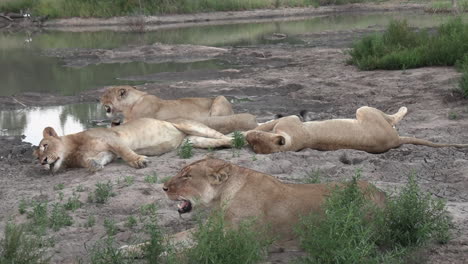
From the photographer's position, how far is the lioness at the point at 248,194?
15.6 feet

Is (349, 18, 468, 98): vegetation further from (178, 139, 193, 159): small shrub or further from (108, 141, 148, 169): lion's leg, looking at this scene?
(108, 141, 148, 169): lion's leg

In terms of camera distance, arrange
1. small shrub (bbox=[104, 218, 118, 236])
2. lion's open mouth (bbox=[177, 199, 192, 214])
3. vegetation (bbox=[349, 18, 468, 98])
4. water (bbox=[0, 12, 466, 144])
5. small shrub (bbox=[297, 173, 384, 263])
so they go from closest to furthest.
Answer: small shrub (bbox=[297, 173, 384, 263]) < lion's open mouth (bbox=[177, 199, 192, 214]) < small shrub (bbox=[104, 218, 118, 236]) < water (bbox=[0, 12, 466, 144]) < vegetation (bbox=[349, 18, 468, 98])

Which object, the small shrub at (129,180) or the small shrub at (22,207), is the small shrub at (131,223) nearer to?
the small shrub at (22,207)

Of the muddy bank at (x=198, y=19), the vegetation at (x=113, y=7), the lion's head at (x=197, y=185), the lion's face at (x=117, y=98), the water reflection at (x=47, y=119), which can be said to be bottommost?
the muddy bank at (x=198, y=19)

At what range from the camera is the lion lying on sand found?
474 cm

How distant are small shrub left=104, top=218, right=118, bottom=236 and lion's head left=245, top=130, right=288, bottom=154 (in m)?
2.73

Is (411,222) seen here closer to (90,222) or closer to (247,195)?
(247,195)

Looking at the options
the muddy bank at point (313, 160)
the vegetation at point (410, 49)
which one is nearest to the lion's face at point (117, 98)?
the muddy bank at point (313, 160)

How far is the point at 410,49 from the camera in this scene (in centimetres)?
1564

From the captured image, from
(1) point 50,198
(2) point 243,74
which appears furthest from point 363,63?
(1) point 50,198

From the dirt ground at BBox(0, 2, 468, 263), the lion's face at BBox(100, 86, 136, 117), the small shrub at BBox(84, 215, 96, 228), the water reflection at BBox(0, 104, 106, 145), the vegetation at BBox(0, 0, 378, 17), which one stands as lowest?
the vegetation at BBox(0, 0, 378, 17)

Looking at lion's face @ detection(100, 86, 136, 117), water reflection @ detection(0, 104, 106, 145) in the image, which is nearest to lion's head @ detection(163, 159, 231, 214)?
lion's face @ detection(100, 86, 136, 117)

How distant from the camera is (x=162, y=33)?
31.1 metres

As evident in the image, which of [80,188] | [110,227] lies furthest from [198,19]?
[110,227]
